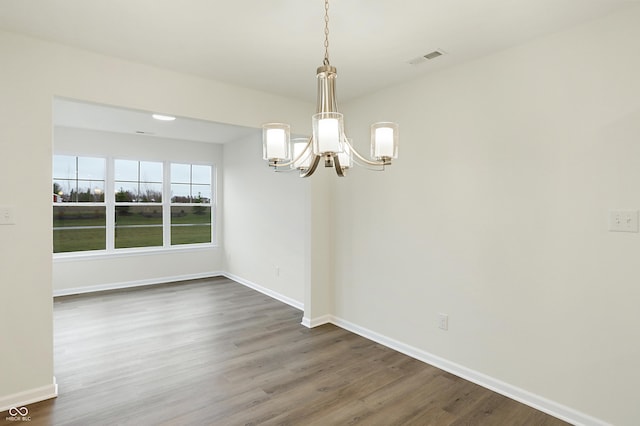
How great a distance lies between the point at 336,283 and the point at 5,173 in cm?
307

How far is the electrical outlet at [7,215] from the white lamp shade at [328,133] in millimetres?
2278

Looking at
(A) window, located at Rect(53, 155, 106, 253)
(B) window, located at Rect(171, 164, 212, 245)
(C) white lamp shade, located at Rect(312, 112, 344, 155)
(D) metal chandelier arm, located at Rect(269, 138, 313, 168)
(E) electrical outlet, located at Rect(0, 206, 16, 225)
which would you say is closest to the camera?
(C) white lamp shade, located at Rect(312, 112, 344, 155)

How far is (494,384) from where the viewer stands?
252 cm

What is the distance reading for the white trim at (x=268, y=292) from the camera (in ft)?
15.1

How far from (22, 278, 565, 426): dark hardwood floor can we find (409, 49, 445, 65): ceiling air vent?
8.43 feet

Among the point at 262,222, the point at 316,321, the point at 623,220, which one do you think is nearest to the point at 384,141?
the point at 623,220

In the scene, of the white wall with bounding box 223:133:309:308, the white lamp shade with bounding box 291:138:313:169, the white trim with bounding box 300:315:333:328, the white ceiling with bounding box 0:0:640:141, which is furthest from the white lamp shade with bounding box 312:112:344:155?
the white trim with bounding box 300:315:333:328

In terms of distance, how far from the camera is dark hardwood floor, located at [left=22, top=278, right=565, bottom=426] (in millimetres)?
2211

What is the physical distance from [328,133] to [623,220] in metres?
1.88

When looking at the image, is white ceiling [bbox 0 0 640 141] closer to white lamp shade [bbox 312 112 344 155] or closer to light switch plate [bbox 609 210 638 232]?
white lamp shade [bbox 312 112 344 155]

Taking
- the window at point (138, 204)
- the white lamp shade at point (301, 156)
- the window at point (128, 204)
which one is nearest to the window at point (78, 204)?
the window at point (128, 204)

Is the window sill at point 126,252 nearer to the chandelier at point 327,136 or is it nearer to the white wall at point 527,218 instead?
the white wall at point 527,218

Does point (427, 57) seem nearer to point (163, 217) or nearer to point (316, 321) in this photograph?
point (316, 321)

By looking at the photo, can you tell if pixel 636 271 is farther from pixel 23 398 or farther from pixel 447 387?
pixel 23 398
